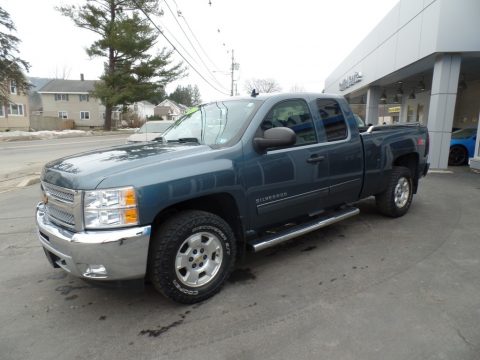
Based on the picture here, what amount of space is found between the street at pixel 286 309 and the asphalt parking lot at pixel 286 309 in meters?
0.01

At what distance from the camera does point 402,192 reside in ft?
18.9

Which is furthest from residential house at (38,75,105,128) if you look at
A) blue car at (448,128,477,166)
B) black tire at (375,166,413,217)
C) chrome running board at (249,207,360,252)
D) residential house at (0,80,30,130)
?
chrome running board at (249,207,360,252)

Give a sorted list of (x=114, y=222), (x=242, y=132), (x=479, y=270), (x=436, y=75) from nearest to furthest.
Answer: (x=114, y=222), (x=242, y=132), (x=479, y=270), (x=436, y=75)

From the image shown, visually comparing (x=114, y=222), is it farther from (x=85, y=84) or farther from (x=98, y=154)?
(x=85, y=84)

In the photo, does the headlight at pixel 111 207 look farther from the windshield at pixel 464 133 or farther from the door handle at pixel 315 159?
the windshield at pixel 464 133

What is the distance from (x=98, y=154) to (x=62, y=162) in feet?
1.14

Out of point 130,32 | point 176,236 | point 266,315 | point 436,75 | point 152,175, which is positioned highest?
point 130,32

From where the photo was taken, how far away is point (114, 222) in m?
2.74

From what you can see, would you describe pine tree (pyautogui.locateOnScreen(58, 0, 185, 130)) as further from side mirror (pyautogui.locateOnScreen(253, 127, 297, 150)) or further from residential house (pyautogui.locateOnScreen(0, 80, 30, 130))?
side mirror (pyautogui.locateOnScreen(253, 127, 297, 150))

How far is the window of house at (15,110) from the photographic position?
40069 millimetres

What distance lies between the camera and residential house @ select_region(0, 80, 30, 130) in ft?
127

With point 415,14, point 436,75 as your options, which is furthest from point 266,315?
point 415,14

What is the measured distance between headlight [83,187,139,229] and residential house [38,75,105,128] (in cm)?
5834

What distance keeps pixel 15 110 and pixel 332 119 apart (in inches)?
1828
